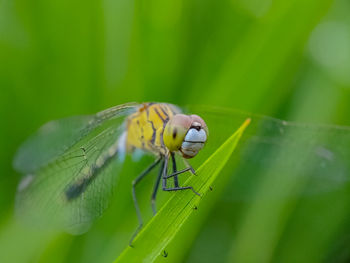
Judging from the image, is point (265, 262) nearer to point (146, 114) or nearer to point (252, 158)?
point (252, 158)

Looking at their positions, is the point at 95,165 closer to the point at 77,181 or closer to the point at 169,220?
the point at 77,181

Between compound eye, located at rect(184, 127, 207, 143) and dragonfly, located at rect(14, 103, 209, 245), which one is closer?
compound eye, located at rect(184, 127, 207, 143)

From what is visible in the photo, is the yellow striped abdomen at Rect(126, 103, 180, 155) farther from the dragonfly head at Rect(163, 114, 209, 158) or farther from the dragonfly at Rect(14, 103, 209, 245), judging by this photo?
the dragonfly head at Rect(163, 114, 209, 158)

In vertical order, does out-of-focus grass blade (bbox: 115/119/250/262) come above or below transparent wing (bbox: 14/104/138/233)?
above

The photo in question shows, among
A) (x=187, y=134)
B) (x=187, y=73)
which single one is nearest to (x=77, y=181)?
(x=187, y=134)

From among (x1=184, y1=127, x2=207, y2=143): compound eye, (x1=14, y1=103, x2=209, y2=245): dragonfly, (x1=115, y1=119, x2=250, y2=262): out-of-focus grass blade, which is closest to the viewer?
(x1=115, y1=119, x2=250, y2=262): out-of-focus grass blade

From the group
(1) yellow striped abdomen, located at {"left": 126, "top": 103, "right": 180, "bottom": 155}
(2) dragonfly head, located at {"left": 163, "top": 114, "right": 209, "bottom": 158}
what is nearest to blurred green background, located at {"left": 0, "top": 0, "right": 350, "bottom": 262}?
(1) yellow striped abdomen, located at {"left": 126, "top": 103, "right": 180, "bottom": 155}

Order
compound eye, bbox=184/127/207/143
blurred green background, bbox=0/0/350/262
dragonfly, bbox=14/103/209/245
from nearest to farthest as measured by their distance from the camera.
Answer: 1. compound eye, bbox=184/127/207/143
2. dragonfly, bbox=14/103/209/245
3. blurred green background, bbox=0/0/350/262

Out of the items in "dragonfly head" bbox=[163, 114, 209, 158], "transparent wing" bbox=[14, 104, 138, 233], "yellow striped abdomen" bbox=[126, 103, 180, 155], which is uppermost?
"dragonfly head" bbox=[163, 114, 209, 158]
